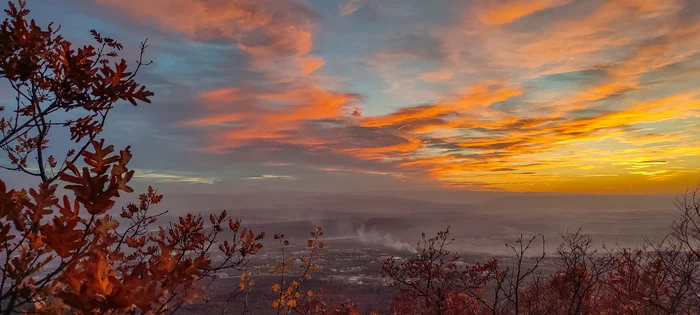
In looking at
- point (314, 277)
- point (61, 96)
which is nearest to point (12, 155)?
point (61, 96)

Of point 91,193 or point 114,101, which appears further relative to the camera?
point 114,101

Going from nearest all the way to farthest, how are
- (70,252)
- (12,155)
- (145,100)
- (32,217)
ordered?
(70,252)
(32,217)
(145,100)
(12,155)

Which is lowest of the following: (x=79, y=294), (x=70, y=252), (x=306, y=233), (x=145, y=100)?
(x=306, y=233)

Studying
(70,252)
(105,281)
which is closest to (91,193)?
(70,252)

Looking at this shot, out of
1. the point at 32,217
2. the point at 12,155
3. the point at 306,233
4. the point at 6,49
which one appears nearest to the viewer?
the point at 32,217

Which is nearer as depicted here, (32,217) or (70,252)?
(70,252)

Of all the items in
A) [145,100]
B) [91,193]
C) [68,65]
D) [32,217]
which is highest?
[68,65]

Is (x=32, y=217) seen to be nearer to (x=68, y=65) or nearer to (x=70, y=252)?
(x=70, y=252)

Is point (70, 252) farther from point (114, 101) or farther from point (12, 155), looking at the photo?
point (12, 155)

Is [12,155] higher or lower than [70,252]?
higher
